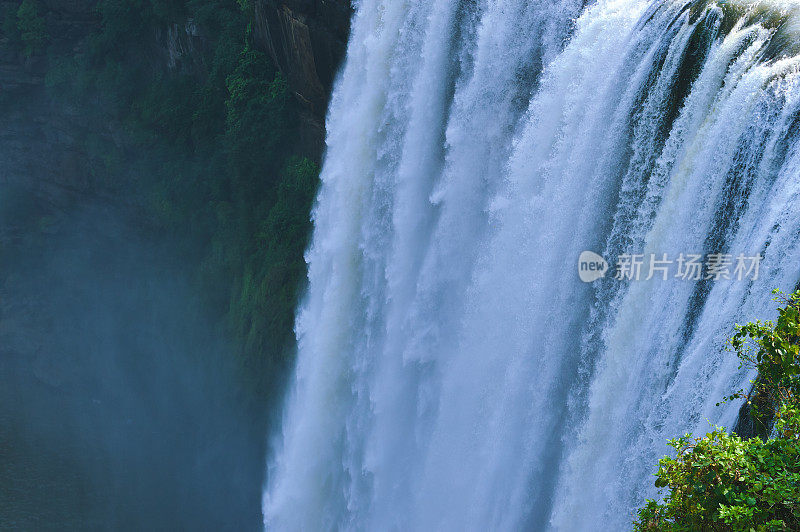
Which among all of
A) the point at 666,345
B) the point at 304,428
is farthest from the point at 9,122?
the point at 666,345

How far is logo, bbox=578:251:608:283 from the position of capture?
10800mm

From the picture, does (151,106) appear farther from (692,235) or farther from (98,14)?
(692,235)

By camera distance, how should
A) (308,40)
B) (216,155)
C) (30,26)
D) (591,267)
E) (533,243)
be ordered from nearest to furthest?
(591,267) → (533,243) → (308,40) → (216,155) → (30,26)

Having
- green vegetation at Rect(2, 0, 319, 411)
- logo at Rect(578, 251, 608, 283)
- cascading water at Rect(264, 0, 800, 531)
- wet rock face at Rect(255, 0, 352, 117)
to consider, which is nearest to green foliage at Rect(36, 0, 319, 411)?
green vegetation at Rect(2, 0, 319, 411)

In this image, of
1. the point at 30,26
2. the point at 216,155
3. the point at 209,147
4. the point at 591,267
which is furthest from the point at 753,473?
the point at 30,26

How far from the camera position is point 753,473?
6.29 metres

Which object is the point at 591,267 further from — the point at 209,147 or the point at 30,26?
the point at 30,26

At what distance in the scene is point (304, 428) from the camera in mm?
18844

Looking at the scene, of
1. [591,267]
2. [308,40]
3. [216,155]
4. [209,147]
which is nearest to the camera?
[591,267]

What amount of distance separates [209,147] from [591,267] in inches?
619

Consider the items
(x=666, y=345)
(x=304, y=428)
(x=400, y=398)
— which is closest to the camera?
(x=666, y=345)

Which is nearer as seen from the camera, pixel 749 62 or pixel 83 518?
pixel 749 62

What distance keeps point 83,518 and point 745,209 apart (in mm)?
19401

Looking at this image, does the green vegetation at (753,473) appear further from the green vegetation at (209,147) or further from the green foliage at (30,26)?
the green foliage at (30,26)
